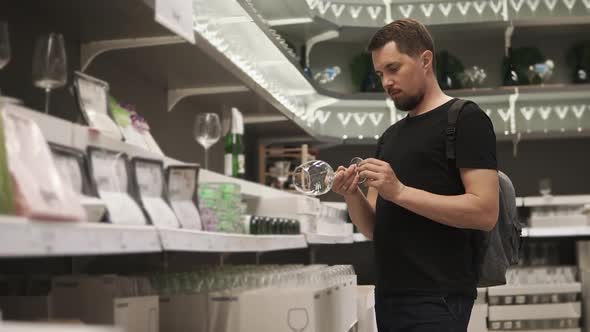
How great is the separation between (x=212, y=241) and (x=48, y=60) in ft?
2.07

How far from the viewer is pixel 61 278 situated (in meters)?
1.83

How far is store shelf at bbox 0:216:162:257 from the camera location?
1.02m

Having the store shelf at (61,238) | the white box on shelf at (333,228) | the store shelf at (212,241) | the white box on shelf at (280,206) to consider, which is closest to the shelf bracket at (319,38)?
the white box on shelf at (333,228)

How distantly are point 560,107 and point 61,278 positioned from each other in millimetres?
5459

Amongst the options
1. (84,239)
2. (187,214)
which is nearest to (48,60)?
(187,214)

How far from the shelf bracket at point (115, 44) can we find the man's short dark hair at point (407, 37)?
678 mm

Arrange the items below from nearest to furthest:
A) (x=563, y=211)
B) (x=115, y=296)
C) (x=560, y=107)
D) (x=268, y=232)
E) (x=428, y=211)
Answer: (x=115, y=296)
(x=428, y=211)
(x=268, y=232)
(x=563, y=211)
(x=560, y=107)

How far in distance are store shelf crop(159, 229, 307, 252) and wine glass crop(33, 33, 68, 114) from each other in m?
0.42

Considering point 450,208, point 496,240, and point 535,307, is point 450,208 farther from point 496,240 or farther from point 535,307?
point 535,307

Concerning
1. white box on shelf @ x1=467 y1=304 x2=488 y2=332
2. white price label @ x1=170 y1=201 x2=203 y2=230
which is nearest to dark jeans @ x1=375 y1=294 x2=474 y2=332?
white price label @ x1=170 y1=201 x2=203 y2=230

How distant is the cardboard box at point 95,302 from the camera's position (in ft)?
5.79

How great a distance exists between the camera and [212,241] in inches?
80.5

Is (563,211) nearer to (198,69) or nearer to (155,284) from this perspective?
(198,69)

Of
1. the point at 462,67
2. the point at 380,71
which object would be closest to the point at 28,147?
the point at 380,71
